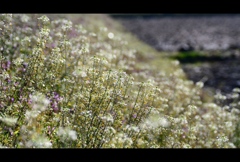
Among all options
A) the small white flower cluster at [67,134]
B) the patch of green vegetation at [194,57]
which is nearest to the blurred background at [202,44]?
the patch of green vegetation at [194,57]

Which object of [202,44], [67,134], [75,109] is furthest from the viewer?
[202,44]

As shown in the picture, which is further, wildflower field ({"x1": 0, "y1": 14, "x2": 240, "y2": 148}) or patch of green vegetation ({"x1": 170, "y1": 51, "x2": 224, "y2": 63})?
patch of green vegetation ({"x1": 170, "y1": 51, "x2": 224, "y2": 63})

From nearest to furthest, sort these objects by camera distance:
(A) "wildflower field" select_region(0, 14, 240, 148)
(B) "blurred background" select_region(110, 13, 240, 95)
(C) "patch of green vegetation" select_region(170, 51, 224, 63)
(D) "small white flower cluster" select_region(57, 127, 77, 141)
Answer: (D) "small white flower cluster" select_region(57, 127, 77, 141) < (A) "wildflower field" select_region(0, 14, 240, 148) < (B) "blurred background" select_region(110, 13, 240, 95) < (C) "patch of green vegetation" select_region(170, 51, 224, 63)

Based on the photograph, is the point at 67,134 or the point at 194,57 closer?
the point at 67,134

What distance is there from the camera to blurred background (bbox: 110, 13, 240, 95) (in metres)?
17.1

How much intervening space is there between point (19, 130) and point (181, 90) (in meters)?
6.54

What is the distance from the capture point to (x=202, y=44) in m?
24.1

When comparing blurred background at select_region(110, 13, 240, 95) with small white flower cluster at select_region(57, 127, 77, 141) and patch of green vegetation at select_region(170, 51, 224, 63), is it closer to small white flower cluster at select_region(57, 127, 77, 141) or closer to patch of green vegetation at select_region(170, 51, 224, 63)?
patch of green vegetation at select_region(170, 51, 224, 63)

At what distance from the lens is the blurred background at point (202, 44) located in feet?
56.2

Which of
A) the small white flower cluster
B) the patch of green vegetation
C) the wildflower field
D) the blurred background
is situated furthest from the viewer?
the patch of green vegetation

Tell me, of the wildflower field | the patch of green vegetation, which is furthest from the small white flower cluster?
the patch of green vegetation

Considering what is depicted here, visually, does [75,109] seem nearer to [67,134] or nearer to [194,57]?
[67,134]

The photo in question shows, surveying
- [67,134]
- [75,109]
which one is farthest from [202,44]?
[67,134]
